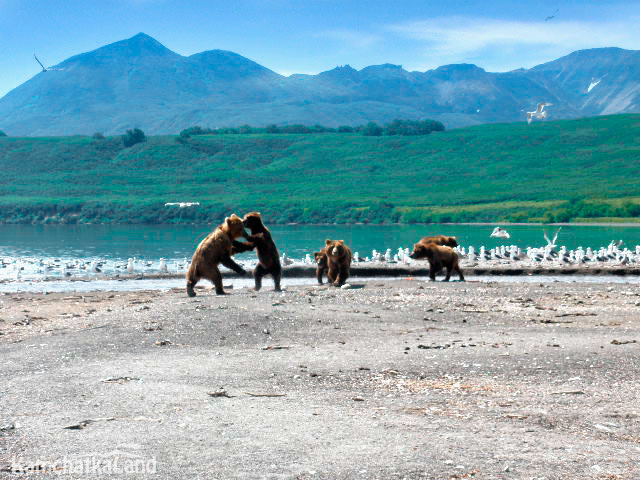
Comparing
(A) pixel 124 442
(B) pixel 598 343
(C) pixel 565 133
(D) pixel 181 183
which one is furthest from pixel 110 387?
(C) pixel 565 133

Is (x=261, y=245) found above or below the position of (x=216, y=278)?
above

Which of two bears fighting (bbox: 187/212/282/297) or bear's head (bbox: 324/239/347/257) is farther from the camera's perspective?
bear's head (bbox: 324/239/347/257)

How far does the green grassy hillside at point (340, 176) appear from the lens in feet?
374

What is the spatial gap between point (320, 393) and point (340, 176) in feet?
460

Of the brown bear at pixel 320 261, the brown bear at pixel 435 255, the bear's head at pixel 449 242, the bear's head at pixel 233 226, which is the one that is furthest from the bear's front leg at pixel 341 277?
the bear's head at pixel 233 226

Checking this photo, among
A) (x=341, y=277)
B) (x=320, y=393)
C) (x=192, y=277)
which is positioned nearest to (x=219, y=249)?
(x=192, y=277)

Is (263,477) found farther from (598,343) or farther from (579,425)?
(598,343)

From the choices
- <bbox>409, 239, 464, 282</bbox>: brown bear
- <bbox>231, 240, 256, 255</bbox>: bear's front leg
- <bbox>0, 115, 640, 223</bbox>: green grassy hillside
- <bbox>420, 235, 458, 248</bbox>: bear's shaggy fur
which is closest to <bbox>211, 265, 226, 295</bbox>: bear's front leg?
<bbox>231, 240, 256, 255</bbox>: bear's front leg

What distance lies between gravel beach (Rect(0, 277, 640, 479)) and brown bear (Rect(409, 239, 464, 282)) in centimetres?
714

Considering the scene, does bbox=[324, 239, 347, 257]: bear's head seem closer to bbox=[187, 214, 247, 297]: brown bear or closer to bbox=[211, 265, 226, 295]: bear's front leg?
bbox=[187, 214, 247, 297]: brown bear

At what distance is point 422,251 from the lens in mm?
22797

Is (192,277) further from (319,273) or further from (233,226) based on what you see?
(319,273)

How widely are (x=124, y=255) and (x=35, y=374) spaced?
130ft

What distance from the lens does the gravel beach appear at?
20.3 ft
